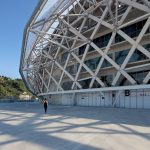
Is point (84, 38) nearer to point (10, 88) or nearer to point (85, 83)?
point (85, 83)

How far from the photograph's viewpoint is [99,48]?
1286 inches

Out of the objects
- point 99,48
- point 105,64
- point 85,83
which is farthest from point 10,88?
point 99,48

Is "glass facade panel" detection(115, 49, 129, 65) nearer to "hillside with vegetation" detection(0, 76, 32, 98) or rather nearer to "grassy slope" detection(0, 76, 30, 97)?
"hillside with vegetation" detection(0, 76, 32, 98)

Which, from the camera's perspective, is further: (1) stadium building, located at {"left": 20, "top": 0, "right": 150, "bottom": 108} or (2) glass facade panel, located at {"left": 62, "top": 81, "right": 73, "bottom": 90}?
(2) glass facade panel, located at {"left": 62, "top": 81, "right": 73, "bottom": 90}

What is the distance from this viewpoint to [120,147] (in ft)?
27.7

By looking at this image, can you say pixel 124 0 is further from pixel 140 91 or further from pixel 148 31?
pixel 140 91

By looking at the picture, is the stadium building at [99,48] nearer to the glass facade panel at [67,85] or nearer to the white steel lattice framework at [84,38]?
the white steel lattice framework at [84,38]

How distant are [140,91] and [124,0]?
9833mm

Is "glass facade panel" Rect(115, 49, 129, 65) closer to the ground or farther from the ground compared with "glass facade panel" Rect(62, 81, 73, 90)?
farther from the ground

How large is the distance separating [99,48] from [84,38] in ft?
8.57

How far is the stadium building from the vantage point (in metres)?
28.1

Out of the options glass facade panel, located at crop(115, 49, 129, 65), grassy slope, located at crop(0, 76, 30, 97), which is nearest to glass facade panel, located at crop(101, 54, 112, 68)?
glass facade panel, located at crop(115, 49, 129, 65)

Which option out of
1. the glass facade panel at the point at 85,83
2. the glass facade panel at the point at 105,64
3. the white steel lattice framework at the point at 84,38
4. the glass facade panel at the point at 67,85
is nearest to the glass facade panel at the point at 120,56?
the white steel lattice framework at the point at 84,38

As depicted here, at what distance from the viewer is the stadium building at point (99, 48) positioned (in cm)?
2812
